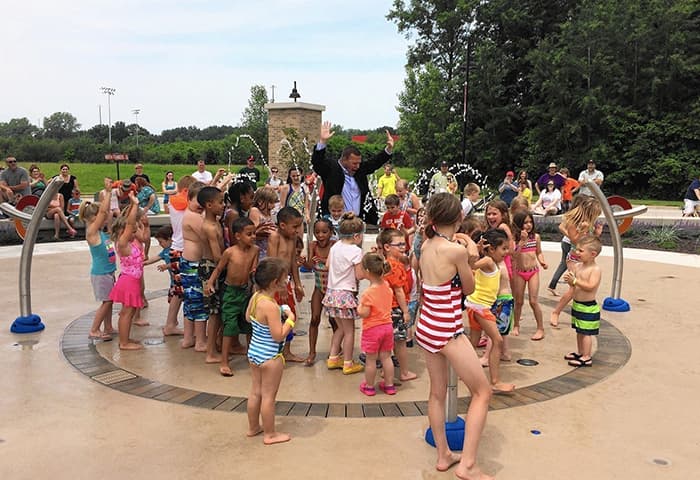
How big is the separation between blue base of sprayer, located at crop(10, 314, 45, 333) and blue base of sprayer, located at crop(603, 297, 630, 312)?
6417 millimetres

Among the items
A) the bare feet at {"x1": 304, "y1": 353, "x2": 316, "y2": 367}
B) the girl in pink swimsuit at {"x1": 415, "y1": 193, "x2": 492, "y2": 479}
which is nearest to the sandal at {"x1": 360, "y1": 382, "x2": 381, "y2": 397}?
the bare feet at {"x1": 304, "y1": 353, "x2": 316, "y2": 367}

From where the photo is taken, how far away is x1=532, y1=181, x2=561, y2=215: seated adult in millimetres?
14836

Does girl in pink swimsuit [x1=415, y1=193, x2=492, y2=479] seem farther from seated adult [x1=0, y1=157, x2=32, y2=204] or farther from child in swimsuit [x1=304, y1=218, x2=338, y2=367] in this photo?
seated adult [x1=0, y1=157, x2=32, y2=204]

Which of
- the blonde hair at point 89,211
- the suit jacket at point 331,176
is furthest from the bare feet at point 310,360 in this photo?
the blonde hair at point 89,211

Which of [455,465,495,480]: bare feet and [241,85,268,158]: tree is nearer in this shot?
[455,465,495,480]: bare feet

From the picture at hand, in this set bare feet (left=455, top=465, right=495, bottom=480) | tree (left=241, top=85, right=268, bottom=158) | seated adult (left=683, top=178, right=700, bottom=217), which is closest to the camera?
bare feet (left=455, top=465, right=495, bottom=480)

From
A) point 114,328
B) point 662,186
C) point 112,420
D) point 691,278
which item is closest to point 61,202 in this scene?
point 114,328

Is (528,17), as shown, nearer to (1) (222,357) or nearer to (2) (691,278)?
(2) (691,278)

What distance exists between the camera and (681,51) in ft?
94.0

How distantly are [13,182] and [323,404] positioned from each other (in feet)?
38.9

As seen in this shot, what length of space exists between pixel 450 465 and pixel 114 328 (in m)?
4.22

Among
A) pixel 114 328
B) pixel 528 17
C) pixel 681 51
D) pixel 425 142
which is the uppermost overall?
pixel 528 17

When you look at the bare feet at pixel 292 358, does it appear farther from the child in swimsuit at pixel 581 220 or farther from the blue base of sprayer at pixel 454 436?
the child in swimsuit at pixel 581 220

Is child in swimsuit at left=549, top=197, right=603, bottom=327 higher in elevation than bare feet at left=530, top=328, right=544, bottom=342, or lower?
higher
